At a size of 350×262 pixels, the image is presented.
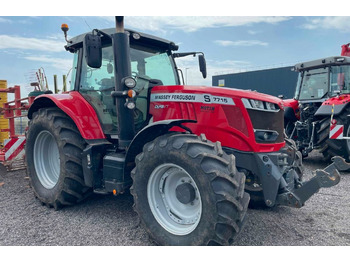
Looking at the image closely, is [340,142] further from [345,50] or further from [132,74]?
[132,74]

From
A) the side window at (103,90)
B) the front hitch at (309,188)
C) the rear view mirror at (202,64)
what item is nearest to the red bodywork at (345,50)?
the rear view mirror at (202,64)

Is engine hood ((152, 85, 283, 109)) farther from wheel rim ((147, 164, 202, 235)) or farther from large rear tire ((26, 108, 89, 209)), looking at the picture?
large rear tire ((26, 108, 89, 209))

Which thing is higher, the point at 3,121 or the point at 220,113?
the point at 220,113

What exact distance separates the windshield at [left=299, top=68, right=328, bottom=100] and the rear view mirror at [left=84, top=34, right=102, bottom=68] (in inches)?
243

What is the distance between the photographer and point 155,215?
2826 millimetres

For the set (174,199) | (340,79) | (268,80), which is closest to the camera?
(174,199)

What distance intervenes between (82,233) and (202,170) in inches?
63.0

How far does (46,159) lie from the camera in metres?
4.31

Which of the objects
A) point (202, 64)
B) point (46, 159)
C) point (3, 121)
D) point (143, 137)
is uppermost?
point (202, 64)

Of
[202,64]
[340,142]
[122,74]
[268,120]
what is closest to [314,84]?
[340,142]

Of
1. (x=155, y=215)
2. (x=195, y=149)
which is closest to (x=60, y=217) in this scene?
(x=155, y=215)

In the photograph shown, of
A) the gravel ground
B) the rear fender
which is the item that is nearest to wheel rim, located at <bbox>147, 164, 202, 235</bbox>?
the gravel ground

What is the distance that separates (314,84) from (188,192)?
6.20 m

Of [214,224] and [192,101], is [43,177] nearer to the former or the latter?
[192,101]
